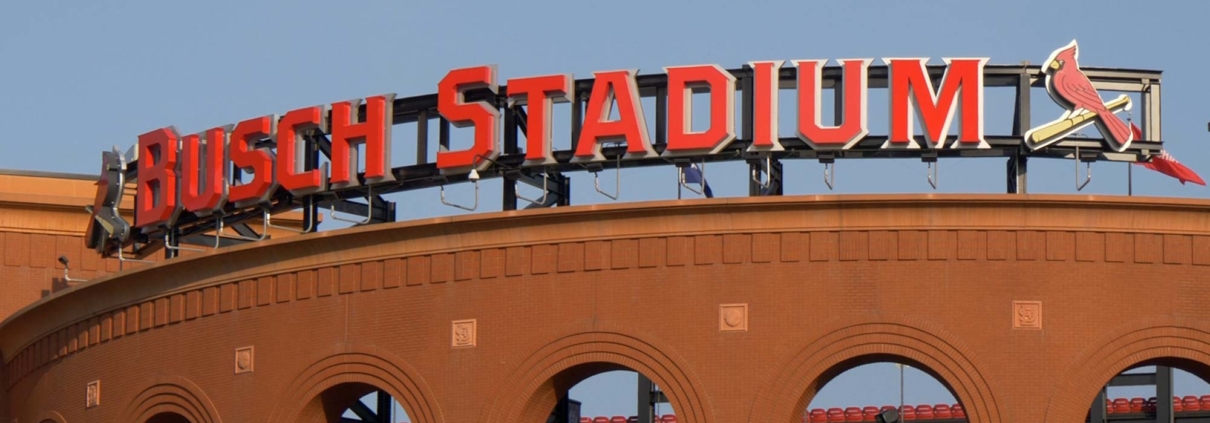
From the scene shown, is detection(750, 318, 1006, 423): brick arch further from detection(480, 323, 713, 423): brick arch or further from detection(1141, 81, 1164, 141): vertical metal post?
detection(1141, 81, 1164, 141): vertical metal post

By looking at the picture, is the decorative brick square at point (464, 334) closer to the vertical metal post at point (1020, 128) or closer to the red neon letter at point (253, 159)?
the red neon letter at point (253, 159)

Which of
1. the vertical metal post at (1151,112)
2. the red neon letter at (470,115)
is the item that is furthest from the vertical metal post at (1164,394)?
the red neon letter at (470,115)

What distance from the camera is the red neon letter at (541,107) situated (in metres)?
50.1

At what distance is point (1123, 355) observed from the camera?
1820 inches

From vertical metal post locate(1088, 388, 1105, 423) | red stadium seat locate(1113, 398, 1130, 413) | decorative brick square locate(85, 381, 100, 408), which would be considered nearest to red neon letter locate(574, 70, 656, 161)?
decorative brick square locate(85, 381, 100, 408)

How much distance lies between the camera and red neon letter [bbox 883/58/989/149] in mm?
48250

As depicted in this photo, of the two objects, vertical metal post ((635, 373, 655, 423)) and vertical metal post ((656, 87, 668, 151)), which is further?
vertical metal post ((635, 373, 655, 423))

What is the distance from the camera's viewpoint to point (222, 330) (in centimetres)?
5212

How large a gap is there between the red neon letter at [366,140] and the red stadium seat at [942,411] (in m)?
18.1

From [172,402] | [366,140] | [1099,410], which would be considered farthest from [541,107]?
[1099,410]

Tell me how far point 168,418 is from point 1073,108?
67.8ft

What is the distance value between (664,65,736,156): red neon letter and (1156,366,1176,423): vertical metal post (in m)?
12.6

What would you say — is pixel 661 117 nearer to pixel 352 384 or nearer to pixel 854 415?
pixel 352 384

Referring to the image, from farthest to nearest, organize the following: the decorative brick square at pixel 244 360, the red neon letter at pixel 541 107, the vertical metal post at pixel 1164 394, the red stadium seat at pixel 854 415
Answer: the red stadium seat at pixel 854 415 → the vertical metal post at pixel 1164 394 → the decorative brick square at pixel 244 360 → the red neon letter at pixel 541 107
